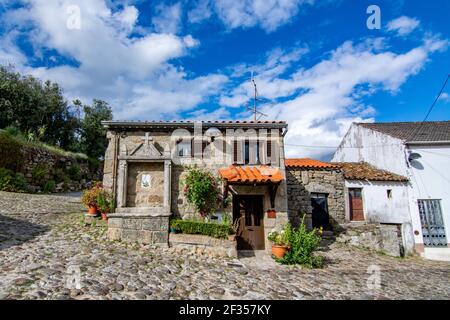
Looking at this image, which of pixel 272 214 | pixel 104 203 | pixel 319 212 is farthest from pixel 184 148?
pixel 319 212

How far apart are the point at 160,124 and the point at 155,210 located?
3419 millimetres

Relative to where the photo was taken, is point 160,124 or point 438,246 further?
point 438,246

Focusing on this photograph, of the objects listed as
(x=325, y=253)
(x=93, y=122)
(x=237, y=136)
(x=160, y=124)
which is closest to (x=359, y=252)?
(x=325, y=253)

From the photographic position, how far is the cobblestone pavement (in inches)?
195

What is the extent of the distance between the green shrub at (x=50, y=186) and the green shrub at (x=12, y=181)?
1521 millimetres

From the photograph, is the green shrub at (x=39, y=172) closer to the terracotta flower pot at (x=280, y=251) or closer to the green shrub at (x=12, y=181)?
the green shrub at (x=12, y=181)

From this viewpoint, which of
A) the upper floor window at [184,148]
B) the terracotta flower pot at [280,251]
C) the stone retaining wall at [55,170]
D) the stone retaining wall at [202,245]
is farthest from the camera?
the stone retaining wall at [55,170]

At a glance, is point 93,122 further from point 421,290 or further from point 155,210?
point 421,290

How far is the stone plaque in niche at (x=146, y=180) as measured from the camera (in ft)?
31.6

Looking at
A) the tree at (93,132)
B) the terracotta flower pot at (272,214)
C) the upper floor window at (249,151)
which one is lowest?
the terracotta flower pot at (272,214)

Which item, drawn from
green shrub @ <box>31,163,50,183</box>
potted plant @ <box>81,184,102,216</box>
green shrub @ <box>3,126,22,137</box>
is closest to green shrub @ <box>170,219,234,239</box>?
potted plant @ <box>81,184,102,216</box>

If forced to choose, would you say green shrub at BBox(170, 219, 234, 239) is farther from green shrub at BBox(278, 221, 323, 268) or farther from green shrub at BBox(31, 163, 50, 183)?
green shrub at BBox(31, 163, 50, 183)

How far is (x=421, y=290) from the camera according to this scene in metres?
6.76

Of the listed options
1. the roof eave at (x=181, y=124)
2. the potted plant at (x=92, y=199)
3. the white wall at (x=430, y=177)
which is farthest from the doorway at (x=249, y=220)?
the white wall at (x=430, y=177)
